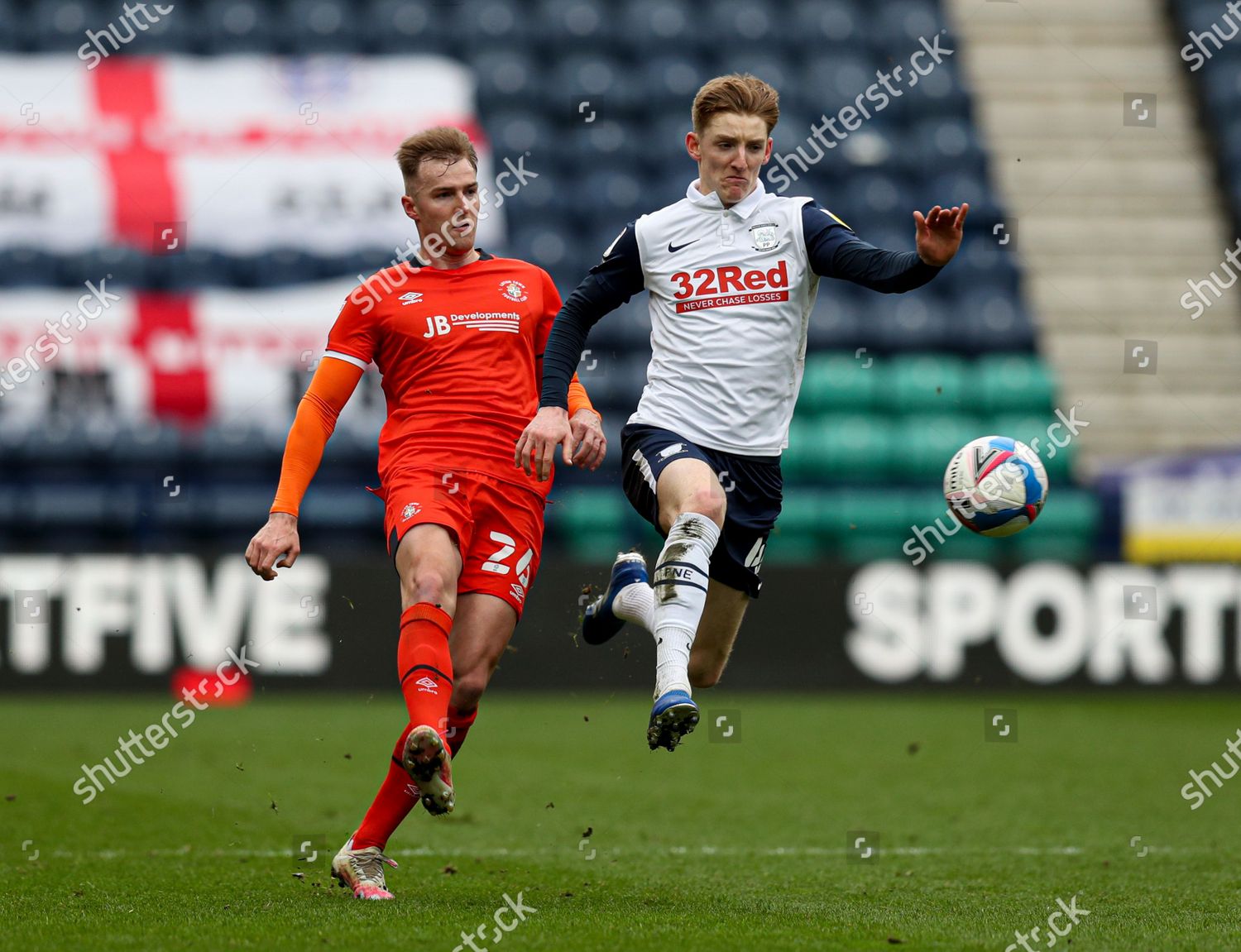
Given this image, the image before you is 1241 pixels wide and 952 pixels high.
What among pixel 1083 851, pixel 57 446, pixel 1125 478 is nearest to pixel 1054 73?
pixel 1125 478

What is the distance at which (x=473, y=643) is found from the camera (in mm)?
5133

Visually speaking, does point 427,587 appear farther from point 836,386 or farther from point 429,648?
point 836,386

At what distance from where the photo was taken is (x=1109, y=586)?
11484 millimetres

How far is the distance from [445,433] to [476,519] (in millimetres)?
290

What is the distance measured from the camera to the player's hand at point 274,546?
484cm

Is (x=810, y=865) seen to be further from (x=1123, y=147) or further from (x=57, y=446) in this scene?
(x=1123, y=147)

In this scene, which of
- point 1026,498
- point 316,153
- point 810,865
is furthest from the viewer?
point 316,153

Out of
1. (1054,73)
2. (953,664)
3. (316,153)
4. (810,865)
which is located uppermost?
(1054,73)

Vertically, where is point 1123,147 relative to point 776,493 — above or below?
above

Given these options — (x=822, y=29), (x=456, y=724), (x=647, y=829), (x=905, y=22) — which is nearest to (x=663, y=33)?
(x=822, y=29)

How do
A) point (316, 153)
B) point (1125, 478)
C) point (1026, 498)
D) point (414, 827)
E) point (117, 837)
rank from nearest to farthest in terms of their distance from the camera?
point (1026, 498)
point (117, 837)
point (414, 827)
point (1125, 478)
point (316, 153)

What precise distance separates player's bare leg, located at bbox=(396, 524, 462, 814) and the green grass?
1.34 ft

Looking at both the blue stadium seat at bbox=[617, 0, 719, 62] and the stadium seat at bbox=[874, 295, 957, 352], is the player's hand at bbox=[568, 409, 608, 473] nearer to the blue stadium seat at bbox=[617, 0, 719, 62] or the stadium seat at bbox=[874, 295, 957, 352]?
the stadium seat at bbox=[874, 295, 957, 352]

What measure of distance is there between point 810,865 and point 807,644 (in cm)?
590
